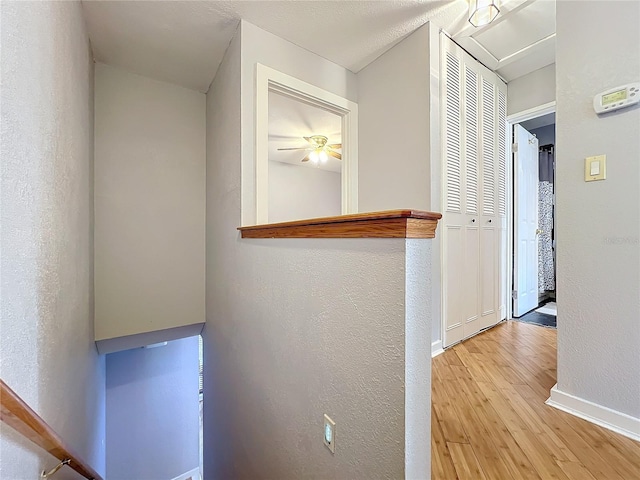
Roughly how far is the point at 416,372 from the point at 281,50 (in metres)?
2.30

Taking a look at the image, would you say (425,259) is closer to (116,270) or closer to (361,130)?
(361,130)

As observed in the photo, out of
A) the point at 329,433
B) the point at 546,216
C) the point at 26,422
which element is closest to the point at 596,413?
the point at 329,433

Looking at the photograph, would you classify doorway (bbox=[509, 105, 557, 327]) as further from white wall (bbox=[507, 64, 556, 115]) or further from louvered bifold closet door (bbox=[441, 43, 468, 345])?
louvered bifold closet door (bbox=[441, 43, 468, 345])

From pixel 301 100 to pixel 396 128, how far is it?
0.81 meters

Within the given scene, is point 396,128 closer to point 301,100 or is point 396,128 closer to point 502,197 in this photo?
point 301,100

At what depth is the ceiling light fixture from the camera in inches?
67.4

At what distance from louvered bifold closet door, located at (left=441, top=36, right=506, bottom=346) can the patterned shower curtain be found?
1.45 m

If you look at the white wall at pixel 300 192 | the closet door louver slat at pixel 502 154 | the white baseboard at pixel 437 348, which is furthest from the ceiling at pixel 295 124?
the white baseboard at pixel 437 348

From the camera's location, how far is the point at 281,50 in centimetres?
209

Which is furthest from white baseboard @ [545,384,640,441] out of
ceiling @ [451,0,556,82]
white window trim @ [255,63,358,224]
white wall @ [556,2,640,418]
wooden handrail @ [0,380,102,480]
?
ceiling @ [451,0,556,82]

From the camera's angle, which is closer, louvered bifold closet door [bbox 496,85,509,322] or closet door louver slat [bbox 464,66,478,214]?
closet door louver slat [bbox 464,66,478,214]

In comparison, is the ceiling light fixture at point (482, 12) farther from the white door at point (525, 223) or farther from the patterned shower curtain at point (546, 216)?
the patterned shower curtain at point (546, 216)

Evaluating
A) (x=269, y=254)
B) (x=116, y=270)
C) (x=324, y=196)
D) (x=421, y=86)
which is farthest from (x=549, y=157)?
(x=116, y=270)

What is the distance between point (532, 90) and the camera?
273 cm
